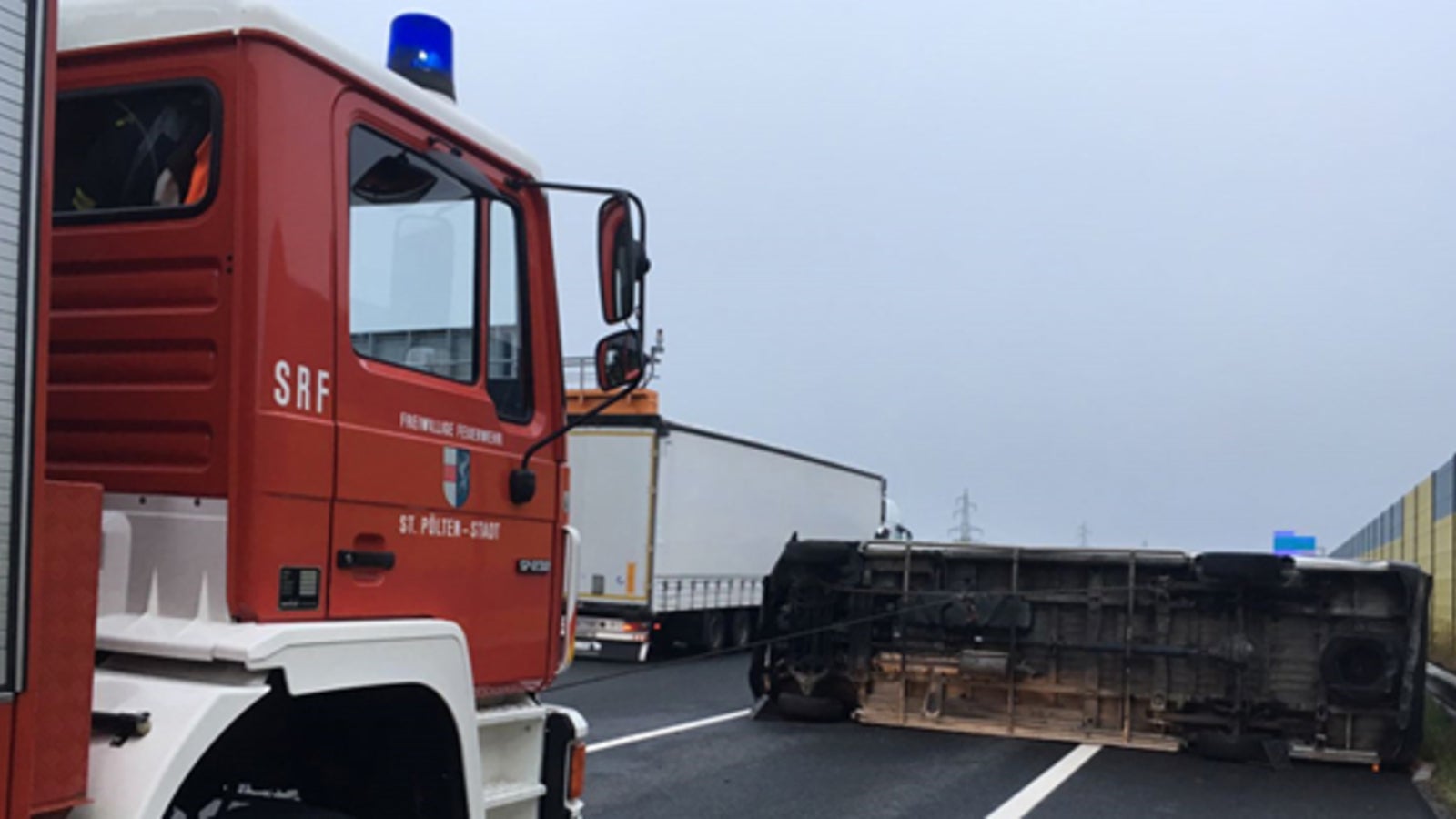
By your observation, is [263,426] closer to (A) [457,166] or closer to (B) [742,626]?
(A) [457,166]

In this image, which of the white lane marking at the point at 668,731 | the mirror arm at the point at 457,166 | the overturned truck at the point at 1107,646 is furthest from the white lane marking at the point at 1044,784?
the mirror arm at the point at 457,166

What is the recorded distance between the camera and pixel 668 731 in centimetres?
1073

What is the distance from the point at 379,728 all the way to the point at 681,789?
15.2ft

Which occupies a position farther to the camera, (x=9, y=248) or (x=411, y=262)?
(x=411, y=262)

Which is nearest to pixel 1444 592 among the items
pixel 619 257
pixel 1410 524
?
pixel 1410 524

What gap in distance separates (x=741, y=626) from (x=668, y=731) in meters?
9.90

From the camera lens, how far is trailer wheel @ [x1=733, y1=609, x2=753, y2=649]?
2036 centimetres

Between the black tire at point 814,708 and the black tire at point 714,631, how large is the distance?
26.4 feet

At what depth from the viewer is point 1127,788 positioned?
28.4 feet

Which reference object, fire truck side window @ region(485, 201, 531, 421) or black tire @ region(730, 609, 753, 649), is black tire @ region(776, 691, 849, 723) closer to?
fire truck side window @ region(485, 201, 531, 421)

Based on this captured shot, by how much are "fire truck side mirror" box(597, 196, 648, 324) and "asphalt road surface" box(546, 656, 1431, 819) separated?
3.17 metres

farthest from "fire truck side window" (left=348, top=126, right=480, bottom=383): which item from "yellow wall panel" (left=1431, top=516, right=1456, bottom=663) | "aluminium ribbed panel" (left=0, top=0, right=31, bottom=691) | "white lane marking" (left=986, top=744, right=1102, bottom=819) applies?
"yellow wall panel" (left=1431, top=516, right=1456, bottom=663)

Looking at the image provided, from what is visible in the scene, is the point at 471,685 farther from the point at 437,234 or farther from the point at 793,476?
the point at 793,476

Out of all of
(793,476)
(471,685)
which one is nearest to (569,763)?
(471,685)
